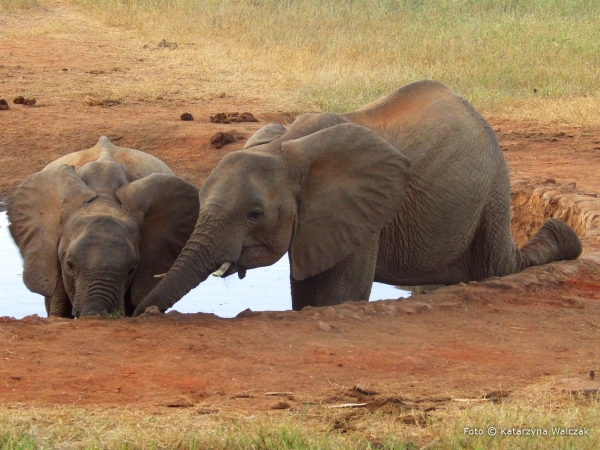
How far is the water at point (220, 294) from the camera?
815cm

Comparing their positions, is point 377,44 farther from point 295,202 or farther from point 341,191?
point 295,202

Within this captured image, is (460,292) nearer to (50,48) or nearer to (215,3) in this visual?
(50,48)

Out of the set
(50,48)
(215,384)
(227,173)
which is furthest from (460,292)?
(50,48)

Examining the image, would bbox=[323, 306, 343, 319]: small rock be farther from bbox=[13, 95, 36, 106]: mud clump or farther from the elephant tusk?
bbox=[13, 95, 36, 106]: mud clump

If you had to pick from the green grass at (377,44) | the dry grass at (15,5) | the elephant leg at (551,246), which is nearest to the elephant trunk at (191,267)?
the elephant leg at (551,246)

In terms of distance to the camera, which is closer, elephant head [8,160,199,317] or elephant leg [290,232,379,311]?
elephant head [8,160,199,317]

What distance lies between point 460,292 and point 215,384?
220 centimetres

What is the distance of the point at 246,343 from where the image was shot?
205 inches

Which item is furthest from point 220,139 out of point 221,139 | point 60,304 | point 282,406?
point 282,406

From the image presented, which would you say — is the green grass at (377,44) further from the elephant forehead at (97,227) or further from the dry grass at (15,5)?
the elephant forehead at (97,227)

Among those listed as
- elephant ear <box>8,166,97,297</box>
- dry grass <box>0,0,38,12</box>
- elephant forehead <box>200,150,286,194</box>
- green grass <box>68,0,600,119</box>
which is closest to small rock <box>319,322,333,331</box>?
elephant forehead <box>200,150,286,194</box>

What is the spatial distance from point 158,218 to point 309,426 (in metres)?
2.58

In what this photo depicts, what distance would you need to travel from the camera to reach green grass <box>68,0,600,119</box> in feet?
46.2

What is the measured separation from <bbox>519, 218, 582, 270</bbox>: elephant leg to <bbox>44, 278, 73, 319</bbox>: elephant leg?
10.0 ft
